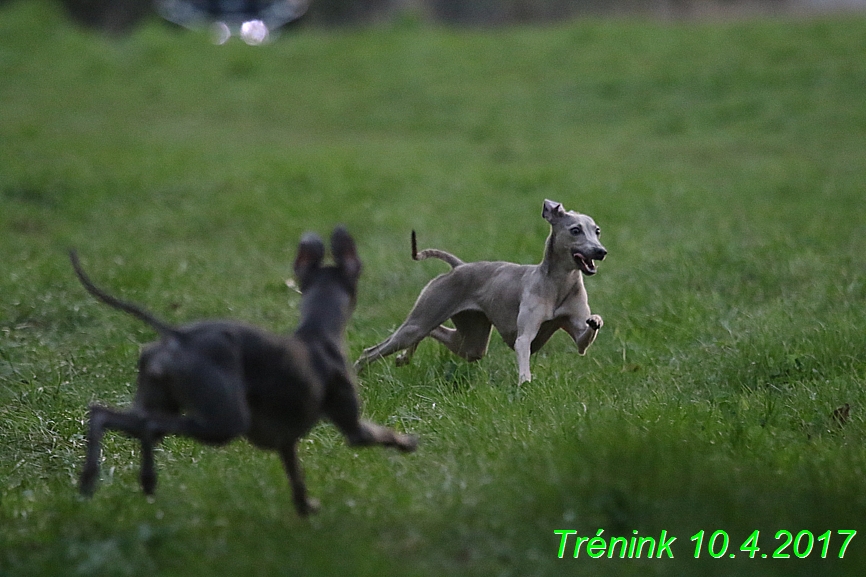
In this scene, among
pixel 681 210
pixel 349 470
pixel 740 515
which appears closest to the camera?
pixel 740 515

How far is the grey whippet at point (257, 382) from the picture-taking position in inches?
141

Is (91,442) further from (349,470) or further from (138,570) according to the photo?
(349,470)

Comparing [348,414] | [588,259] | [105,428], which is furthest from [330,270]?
[588,259]

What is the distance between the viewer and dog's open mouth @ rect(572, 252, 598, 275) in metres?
6.20

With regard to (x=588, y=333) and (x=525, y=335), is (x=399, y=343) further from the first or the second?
(x=588, y=333)

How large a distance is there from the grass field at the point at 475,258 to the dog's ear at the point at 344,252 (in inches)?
36.0

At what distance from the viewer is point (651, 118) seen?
712 inches

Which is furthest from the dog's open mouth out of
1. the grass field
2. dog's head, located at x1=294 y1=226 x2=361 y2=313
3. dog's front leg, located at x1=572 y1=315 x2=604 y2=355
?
dog's head, located at x1=294 y1=226 x2=361 y2=313

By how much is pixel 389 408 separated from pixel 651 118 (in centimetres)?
1304

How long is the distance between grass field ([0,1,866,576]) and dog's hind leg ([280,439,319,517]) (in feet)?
0.22

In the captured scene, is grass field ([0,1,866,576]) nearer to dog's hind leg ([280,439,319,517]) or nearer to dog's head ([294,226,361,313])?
dog's hind leg ([280,439,319,517])

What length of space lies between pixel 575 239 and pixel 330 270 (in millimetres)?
2514

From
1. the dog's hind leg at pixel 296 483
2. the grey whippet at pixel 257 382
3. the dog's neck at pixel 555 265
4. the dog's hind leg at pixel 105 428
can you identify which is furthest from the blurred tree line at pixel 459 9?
the dog's hind leg at pixel 105 428

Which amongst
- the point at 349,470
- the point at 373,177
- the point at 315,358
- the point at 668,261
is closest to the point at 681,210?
the point at 668,261
